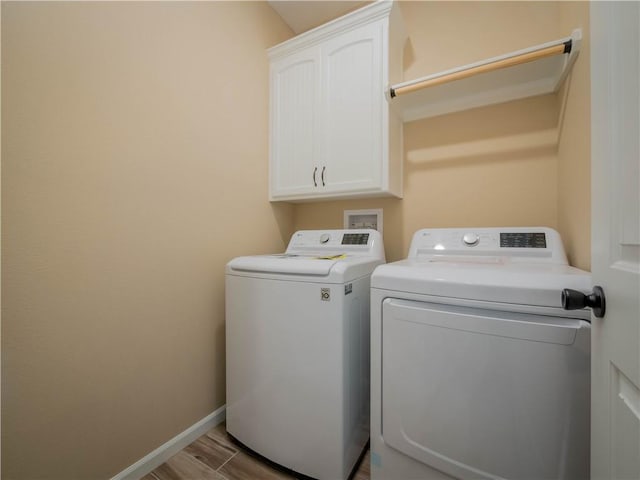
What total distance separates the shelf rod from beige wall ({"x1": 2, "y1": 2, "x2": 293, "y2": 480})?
989mm

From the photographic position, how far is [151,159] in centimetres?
118

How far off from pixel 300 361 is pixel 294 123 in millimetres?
1429

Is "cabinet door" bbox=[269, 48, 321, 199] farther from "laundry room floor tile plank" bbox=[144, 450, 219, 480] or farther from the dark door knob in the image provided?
"laundry room floor tile plank" bbox=[144, 450, 219, 480]

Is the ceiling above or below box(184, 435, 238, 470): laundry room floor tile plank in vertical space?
above

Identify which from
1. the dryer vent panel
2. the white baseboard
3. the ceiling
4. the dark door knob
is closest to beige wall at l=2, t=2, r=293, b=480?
the white baseboard

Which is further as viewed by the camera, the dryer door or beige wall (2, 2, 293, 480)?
beige wall (2, 2, 293, 480)

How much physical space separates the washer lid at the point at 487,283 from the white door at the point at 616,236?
14 centimetres

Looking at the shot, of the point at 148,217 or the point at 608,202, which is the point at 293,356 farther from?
the point at 608,202

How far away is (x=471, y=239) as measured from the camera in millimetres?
1319

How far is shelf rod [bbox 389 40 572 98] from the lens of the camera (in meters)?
1.07

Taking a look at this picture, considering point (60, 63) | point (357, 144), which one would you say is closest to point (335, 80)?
point (357, 144)

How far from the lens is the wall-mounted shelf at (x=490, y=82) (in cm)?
112

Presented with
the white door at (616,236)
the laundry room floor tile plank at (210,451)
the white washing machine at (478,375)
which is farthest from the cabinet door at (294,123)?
the laundry room floor tile plank at (210,451)

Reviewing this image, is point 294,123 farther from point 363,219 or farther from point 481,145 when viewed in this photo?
point 481,145
